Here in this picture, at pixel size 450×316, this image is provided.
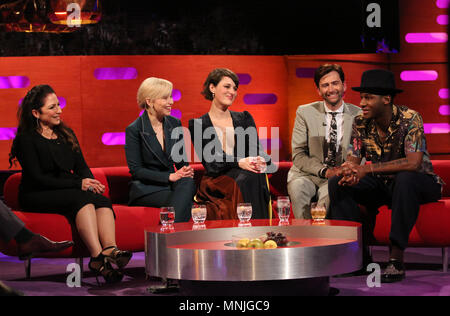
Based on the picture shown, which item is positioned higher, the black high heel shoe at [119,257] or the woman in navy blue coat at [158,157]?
the woman in navy blue coat at [158,157]

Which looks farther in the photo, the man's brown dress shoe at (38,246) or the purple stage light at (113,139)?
the purple stage light at (113,139)

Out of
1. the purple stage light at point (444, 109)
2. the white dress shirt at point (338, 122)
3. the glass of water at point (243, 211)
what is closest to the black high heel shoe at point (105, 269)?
the glass of water at point (243, 211)

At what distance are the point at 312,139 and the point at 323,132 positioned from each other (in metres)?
0.09

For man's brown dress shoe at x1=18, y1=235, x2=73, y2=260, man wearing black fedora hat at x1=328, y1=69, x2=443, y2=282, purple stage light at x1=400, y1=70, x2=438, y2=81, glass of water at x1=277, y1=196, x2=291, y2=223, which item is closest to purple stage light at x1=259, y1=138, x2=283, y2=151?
purple stage light at x1=400, y1=70, x2=438, y2=81

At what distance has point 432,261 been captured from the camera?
5203 mm

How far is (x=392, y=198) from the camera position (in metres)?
4.45

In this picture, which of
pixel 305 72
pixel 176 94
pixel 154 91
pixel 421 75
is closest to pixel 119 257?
pixel 154 91

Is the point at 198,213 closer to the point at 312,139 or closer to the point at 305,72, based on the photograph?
the point at 312,139

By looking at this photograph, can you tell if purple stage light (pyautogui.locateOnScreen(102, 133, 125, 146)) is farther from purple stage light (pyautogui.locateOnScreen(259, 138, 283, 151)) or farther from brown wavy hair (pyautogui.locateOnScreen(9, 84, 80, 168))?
brown wavy hair (pyautogui.locateOnScreen(9, 84, 80, 168))

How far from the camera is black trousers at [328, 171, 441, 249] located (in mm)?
4336

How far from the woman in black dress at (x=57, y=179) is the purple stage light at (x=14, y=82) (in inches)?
70.2

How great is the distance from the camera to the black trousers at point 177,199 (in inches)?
193

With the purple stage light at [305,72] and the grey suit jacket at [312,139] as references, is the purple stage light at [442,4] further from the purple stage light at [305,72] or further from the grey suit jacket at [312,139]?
the grey suit jacket at [312,139]
